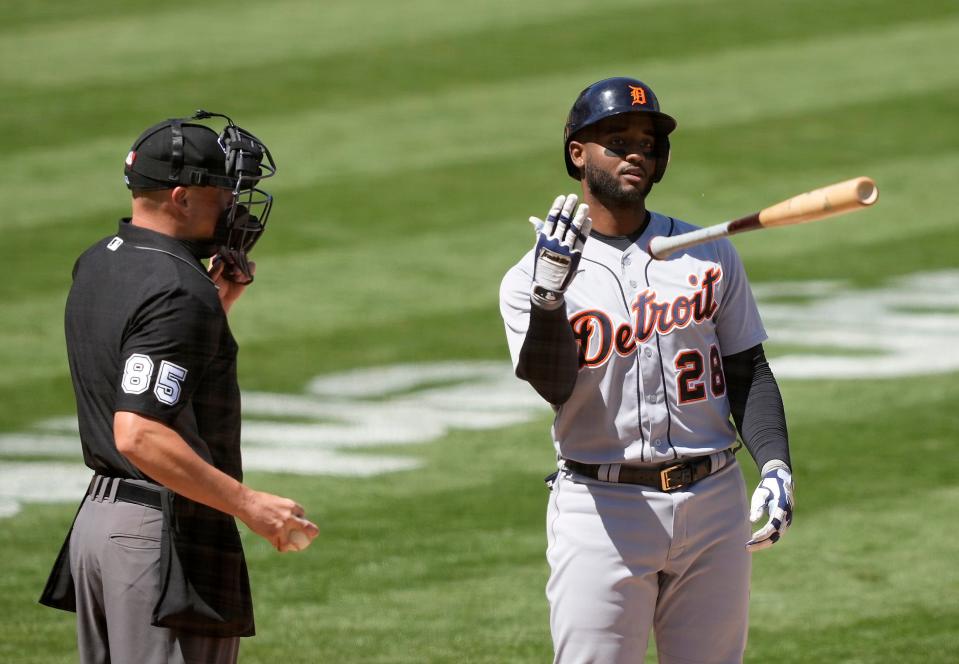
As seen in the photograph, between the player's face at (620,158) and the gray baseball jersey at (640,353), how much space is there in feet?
0.49

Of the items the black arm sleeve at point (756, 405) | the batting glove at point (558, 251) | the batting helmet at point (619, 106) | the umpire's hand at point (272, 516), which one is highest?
the batting helmet at point (619, 106)

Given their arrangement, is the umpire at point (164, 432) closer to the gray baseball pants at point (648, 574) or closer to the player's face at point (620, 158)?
the gray baseball pants at point (648, 574)

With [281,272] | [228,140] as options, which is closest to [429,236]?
[281,272]

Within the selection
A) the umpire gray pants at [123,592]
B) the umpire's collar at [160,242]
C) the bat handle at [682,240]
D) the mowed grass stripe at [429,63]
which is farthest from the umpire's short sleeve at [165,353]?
the mowed grass stripe at [429,63]

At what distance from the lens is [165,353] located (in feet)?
11.8

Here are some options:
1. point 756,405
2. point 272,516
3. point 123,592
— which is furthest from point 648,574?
point 123,592

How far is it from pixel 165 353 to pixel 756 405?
1581 mm

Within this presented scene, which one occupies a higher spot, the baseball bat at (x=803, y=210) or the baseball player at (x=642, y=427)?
the baseball bat at (x=803, y=210)

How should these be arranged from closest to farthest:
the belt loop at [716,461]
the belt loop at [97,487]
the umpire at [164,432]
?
the umpire at [164,432]
the belt loop at [97,487]
the belt loop at [716,461]

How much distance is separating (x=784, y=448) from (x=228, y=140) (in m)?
1.70

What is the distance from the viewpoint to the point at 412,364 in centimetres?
902

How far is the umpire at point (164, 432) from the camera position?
11.7 feet

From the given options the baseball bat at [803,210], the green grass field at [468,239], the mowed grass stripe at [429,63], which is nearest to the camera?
the baseball bat at [803,210]

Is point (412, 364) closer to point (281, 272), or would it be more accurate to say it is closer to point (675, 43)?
point (281, 272)
